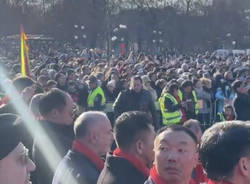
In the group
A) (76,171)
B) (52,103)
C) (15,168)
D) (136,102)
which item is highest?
(15,168)

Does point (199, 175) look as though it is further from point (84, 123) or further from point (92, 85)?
point (92, 85)

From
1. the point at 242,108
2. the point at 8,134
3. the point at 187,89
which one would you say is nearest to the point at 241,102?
the point at 242,108

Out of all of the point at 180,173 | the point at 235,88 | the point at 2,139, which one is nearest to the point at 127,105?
the point at 235,88

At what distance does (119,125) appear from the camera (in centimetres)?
411

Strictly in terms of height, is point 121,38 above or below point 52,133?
below

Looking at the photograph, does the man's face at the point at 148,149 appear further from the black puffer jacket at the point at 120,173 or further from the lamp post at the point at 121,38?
the lamp post at the point at 121,38

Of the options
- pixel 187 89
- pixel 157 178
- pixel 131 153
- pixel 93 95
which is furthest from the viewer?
pixel 93 95

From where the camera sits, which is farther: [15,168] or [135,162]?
[135,162]

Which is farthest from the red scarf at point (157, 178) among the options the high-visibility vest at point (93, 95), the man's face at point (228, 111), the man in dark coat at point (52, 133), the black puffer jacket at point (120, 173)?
the high-visibility vest at point (93, 95)

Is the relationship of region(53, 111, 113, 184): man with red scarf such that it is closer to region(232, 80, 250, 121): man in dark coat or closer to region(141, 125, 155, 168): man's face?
region(141, 125, 155, 168): man's face

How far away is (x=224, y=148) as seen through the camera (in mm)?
2846

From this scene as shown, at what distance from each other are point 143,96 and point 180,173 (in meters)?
7.03

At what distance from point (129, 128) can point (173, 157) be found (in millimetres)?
788

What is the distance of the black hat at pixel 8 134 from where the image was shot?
2707mm
